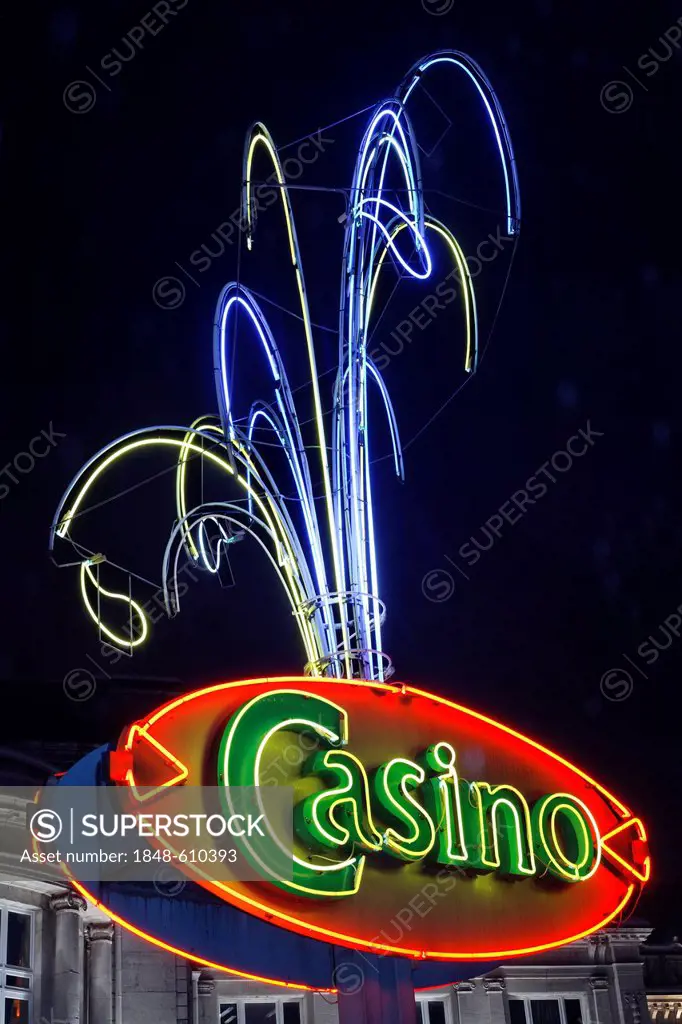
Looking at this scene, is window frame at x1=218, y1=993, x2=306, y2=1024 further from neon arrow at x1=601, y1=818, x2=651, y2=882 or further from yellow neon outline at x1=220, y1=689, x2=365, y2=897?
yellow neon outline at x1=220, y1=689, x2=365, y2=897

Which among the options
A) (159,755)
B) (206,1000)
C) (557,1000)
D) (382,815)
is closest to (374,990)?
(382,815)

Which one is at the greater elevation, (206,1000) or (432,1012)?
(206,1000)

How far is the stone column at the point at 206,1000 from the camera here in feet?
59.7

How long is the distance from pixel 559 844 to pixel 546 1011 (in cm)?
888

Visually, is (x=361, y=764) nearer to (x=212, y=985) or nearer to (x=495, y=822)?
(x=495, y=822)

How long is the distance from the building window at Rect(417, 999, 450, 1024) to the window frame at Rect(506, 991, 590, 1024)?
1.24m

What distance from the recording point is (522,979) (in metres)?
21.4

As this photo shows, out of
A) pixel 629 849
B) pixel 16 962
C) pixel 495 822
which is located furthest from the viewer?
pixel 16 962

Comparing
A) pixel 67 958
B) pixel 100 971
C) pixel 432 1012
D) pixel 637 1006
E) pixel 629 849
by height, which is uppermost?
pixel 629 849

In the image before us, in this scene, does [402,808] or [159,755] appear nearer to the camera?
[159,755]

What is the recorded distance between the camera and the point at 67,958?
16.2 meters

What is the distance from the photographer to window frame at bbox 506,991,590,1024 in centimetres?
2128

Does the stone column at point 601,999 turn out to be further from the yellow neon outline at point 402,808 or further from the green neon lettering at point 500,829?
the yellow neon outline at point 402,808

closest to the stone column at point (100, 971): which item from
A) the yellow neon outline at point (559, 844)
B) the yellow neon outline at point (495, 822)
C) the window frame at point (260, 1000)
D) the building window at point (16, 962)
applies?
the building window at point (16, 962)
